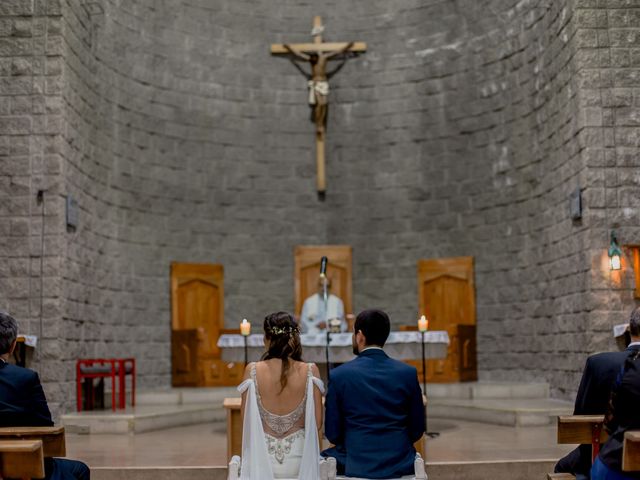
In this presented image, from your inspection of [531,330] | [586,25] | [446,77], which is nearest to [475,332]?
[531,330]

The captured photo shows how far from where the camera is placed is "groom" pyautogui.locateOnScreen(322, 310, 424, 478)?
3328 millimetres

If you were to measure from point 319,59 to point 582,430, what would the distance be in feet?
27.8

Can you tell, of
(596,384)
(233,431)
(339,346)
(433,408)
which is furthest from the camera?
(433,408)

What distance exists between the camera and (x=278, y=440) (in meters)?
3.60

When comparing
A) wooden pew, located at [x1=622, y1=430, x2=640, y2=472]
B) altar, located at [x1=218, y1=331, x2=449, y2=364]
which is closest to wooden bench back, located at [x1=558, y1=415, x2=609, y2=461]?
wooden pew, located at [x1=622, y1=430, x2=640, y2=472]

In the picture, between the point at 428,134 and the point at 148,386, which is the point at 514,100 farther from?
the point at 148,386

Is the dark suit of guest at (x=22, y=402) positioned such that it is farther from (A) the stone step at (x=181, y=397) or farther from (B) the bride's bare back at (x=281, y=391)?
(A) the stone step at (x=181, y=397)

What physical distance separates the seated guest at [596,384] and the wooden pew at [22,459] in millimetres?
2328

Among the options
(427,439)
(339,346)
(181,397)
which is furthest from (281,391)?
(181,397)

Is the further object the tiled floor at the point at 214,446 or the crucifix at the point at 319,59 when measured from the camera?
the crucifix at the point at 319,59

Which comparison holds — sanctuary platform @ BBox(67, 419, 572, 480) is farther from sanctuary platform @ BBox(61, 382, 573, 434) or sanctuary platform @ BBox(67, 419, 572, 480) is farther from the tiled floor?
sanctuary platform @ BBox(61, 382, 573, 434)

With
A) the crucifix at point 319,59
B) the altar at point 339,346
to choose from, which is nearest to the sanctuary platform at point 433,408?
the altar at point 339,346

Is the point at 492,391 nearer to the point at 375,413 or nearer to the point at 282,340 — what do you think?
the point at 282,340

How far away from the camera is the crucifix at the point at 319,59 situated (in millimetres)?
11172
